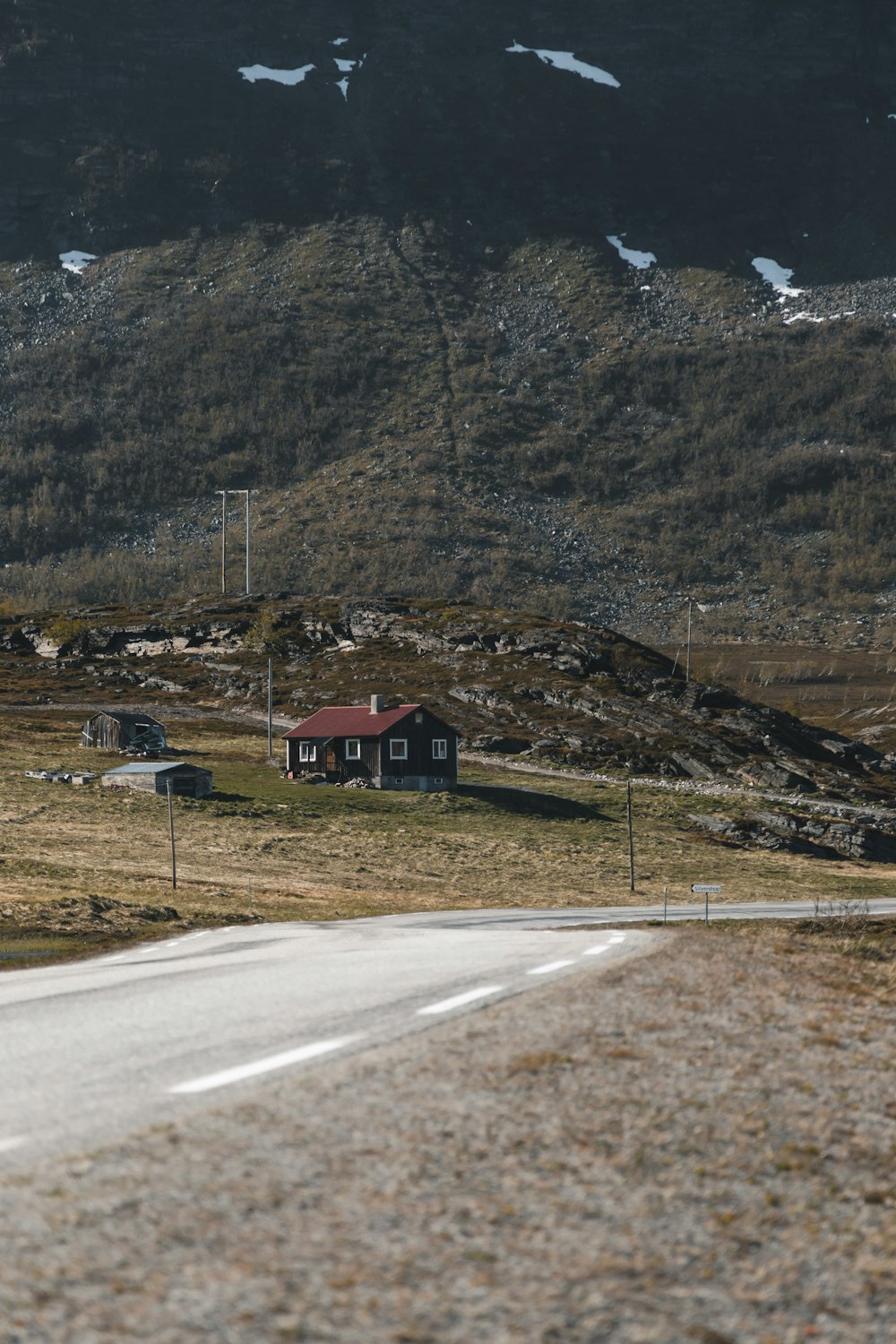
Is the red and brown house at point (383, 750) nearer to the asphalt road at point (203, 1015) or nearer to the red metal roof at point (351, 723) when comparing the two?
the red metal roof at point (351, 723)

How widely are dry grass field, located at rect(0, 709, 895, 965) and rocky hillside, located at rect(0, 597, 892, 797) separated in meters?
19.1

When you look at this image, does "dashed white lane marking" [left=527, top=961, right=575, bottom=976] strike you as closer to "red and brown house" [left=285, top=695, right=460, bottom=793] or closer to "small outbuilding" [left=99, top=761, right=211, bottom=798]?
"small outbuilding" [left=99, top=761, right=211, bottom=798]

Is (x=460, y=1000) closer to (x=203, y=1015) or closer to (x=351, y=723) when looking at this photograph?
(x=203, y=1015)

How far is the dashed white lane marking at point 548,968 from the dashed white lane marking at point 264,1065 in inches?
212

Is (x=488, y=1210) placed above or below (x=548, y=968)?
above

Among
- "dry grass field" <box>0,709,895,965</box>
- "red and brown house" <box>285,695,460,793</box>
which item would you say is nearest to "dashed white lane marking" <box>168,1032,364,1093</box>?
"dry grass field" <box>0,709,895,965</box>

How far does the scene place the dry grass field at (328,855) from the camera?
136ft

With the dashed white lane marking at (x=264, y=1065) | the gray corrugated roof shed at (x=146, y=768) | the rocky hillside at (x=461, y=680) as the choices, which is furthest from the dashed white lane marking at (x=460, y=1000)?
the rocky hillside at (x=461, y=680)

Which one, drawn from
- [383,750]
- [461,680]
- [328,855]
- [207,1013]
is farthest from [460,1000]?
[461,680]

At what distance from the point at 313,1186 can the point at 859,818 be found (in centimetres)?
9737

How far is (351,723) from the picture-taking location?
10238 cm

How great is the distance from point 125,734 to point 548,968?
3787 inches

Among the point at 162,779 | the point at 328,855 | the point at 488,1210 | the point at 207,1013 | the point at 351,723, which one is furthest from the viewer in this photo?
the point at 351,723

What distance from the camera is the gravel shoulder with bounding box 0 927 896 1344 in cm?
573
